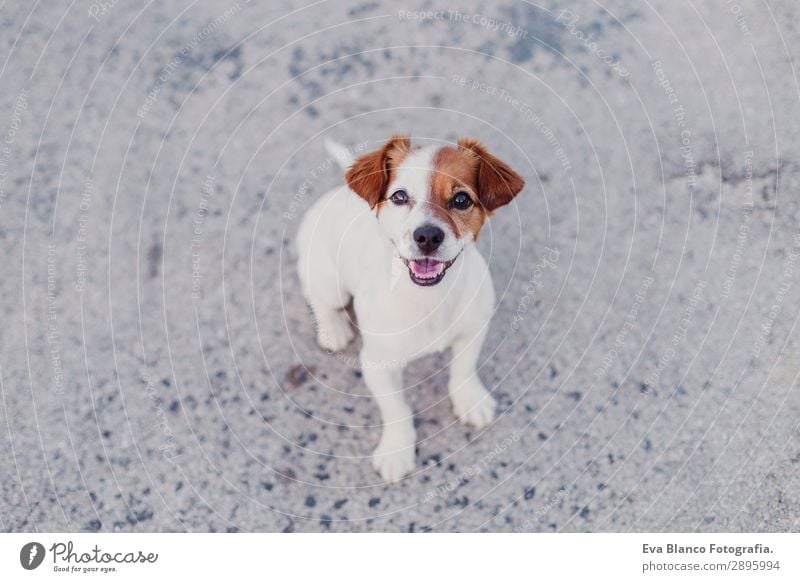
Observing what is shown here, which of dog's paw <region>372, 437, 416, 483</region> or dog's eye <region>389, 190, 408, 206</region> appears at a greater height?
dog's eye <region>389, 190, 408, 206</region>

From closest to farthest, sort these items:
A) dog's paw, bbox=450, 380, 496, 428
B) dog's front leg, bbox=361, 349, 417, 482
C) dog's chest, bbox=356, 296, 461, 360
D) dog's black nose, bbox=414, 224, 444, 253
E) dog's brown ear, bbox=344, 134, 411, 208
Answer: dog's black nose, bbox=414, 224, 444, 253 < dog's brown ear, bbox=344, 134, 411, 208 < dog's chest, bbox=356, 296, 461, 360 < dog's front leg, bbox=361, 349, 417, 482 < dog's paw, bbox=450, 380, 496, 428

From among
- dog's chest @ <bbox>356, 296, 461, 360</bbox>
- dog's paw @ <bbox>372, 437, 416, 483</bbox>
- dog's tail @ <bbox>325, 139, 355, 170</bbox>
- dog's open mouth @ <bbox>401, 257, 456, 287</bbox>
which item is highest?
dog's tail @ <bbox>325, 139, 355, 170</bbox>

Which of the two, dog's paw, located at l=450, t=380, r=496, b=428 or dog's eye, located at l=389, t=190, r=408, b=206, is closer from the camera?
dog's eye, located at l=389, t=190, r=408, b=206

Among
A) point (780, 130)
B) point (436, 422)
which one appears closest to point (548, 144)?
point (780, 130)

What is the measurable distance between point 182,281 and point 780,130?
2209 mm

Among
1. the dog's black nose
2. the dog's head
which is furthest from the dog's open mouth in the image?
the dog's black nose

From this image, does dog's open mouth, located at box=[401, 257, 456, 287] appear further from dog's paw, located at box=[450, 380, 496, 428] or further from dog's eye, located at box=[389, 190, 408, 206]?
dog's paw, located at box=[450, 380, 496, 428]

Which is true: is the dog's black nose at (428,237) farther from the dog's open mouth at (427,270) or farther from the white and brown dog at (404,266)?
the dog's open mouth at (427,270)

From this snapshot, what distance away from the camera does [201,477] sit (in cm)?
262

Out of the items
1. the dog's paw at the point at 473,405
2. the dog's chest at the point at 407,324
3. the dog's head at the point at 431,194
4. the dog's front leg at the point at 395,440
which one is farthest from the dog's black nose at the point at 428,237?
the dog's paw at the point at 473,405

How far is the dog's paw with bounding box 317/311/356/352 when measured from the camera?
8.74 feet

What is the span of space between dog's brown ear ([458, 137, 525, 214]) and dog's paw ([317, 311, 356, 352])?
32.5 inches

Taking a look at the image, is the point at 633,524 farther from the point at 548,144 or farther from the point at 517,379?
the point at 548,144

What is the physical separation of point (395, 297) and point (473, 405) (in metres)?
0.63
